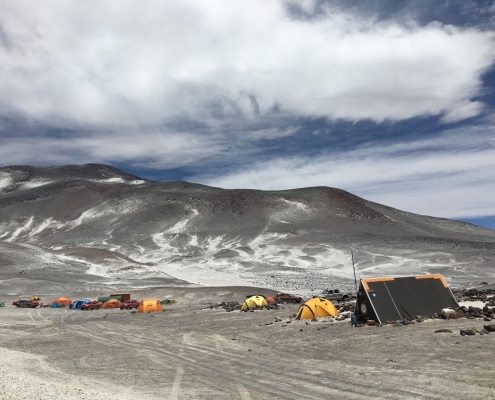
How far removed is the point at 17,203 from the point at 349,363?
180629mm

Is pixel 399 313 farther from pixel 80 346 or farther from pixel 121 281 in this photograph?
pixel 121 281

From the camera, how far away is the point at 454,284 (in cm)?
5412

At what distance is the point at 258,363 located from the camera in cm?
1350

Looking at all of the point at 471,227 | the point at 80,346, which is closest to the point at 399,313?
the point at 80,346

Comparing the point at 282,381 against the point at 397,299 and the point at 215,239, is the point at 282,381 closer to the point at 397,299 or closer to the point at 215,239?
the point at 397,299

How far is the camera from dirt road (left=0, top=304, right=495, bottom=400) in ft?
32.9

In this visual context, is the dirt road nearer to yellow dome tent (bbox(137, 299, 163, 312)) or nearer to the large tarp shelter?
the large tarp shelter

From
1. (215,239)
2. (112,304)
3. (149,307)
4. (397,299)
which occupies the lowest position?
(112,304)

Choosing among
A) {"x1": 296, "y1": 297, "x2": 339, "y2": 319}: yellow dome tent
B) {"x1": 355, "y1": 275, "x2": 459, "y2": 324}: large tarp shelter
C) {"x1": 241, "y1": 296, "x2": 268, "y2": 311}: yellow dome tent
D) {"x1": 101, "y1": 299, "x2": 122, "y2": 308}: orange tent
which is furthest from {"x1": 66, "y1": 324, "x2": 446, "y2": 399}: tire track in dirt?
{"x1": 101, "y1": 299, "x2": 122, "y2": 308}: orange tent

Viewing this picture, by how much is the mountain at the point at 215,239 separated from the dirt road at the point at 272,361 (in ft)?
129

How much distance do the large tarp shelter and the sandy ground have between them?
3.78 ft

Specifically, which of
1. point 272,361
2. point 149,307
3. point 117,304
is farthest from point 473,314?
point 117,304

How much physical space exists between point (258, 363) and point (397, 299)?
8156 mm

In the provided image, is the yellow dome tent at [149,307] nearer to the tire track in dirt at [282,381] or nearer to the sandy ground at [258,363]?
the sandy ground at [258,363]
